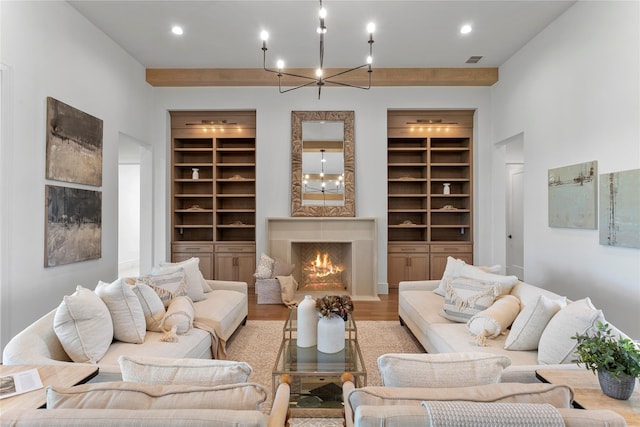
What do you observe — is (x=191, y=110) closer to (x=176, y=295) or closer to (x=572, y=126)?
(x=176, y=295)

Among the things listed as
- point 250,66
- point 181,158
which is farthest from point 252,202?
point 250,66

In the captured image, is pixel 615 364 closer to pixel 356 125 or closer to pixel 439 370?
pixel 439 370

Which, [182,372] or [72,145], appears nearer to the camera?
[182,372]

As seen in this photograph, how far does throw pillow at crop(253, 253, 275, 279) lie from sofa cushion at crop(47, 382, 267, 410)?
3934 mm

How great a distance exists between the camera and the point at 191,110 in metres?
5.63

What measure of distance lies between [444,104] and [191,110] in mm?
4229

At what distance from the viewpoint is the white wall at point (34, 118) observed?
287 centimetres

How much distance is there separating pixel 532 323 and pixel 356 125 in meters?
4.13

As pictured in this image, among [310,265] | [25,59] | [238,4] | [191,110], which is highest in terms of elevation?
[238,4]

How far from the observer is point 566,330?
184 cm

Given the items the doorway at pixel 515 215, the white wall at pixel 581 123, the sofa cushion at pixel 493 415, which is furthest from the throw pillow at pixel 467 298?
the doorway at pixel 515 215

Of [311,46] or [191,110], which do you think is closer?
[311,46]

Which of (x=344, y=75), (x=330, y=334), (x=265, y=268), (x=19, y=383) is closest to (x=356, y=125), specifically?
(x=344, y=75)

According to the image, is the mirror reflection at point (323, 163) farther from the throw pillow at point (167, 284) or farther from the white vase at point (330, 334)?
the white vase at point (330, 334)
